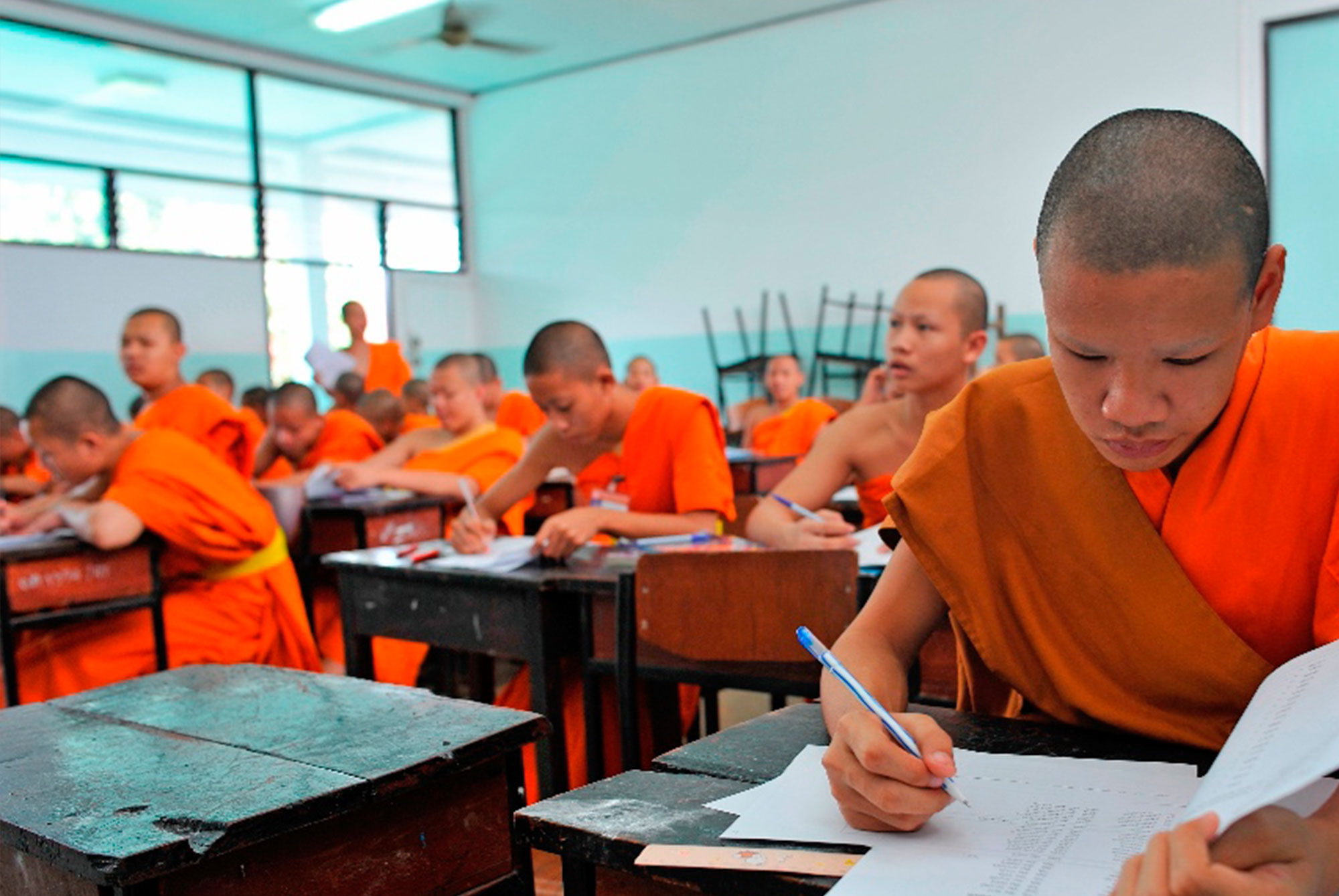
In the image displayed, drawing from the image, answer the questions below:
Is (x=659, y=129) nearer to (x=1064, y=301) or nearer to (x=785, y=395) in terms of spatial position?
(x=785, y=395)

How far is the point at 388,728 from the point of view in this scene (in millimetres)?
1274

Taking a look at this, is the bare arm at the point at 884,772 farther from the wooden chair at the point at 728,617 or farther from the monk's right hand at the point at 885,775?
the wooden chair at the point at 728,617

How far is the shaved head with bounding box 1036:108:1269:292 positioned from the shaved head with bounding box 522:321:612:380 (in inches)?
85.6

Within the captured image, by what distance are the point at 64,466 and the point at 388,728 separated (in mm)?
2509

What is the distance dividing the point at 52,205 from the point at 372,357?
2.34 meters

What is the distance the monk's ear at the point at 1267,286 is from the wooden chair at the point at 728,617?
937mm

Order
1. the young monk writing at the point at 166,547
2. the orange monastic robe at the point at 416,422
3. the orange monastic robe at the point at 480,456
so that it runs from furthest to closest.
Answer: the orange monastic robe at the point at 416,422
the orange monastic robe at the point at 480,456
the young monk writing at the point at 166,547

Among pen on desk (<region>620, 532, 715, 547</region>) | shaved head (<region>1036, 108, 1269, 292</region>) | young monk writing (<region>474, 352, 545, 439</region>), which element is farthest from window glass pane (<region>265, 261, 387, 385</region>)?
shaved head (<region>1036, 108, 1269, 292</region>)

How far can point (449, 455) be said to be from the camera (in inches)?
179

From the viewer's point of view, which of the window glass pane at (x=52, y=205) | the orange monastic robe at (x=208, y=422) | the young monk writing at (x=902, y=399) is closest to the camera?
the young monk writing at (x=902, y=399)

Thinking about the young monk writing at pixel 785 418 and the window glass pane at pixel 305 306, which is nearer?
the young monk writing at pixel 785 418

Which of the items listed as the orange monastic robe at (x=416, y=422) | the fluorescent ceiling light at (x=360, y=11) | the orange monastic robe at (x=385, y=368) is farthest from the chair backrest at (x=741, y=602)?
the orange monastic robe at (x=385, y=368)

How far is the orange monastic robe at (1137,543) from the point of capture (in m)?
0.98

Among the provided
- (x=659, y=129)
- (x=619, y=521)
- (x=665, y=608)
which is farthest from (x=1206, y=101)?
(x=665, y=608)
